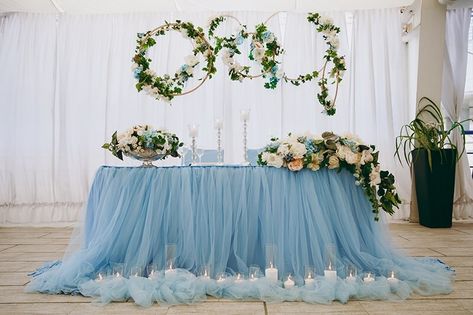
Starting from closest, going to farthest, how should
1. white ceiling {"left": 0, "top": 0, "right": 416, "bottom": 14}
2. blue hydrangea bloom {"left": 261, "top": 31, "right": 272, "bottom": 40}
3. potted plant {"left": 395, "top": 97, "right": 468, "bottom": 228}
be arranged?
blue hydrangea bloom {"left": 261, "top": 31, "right": 272, "bottom": 40} < potted plant {"left": 395, "top": 97, "right": 468, "bottom": 228} < white ceiling {"left": 0, "top": 0, "right": 416, "bottom": 14}

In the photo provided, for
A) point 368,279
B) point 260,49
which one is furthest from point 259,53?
point 368,279

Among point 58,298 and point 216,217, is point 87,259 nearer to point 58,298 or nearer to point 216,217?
point 58,298

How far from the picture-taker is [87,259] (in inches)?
92.5

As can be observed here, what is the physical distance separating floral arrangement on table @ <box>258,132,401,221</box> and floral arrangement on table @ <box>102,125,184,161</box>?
656mm

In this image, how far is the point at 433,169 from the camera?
440 centimetres

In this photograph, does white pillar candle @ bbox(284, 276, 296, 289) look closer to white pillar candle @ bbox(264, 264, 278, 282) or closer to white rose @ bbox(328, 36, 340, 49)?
white pillar candle @ bbox(264, 264, 278, 282)

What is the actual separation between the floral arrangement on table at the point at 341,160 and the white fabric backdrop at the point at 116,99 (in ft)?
8.33

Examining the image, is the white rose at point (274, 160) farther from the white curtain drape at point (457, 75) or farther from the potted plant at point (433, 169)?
the white curtain drape at point (457, 75)

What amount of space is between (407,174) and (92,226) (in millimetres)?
3906

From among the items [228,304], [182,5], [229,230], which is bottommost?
[228,304]

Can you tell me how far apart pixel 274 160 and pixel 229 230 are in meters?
0.51

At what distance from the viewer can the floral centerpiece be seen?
256 centimetres

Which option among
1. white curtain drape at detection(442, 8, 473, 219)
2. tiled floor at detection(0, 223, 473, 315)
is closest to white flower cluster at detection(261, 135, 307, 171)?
tiled floor at detection(0, 223, 473, 315)

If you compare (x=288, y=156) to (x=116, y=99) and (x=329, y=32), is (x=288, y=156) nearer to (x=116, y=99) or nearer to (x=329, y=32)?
(x=329, y=32)
